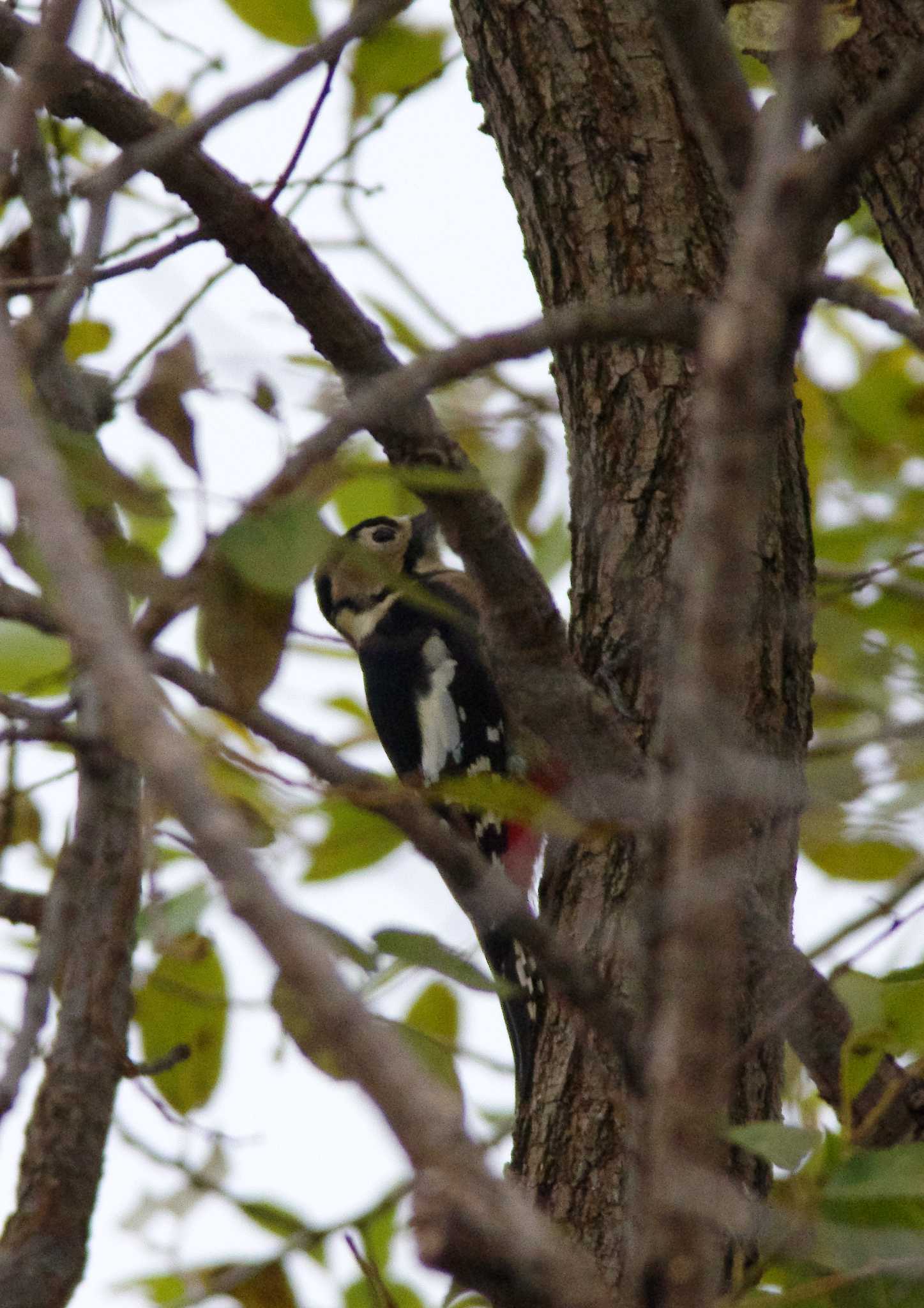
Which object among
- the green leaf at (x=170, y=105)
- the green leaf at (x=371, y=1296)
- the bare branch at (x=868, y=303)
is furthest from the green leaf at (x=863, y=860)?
the green leaf at (x=170, y=105)

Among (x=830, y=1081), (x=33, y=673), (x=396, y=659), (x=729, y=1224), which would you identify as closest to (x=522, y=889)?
(x=396, y=659)

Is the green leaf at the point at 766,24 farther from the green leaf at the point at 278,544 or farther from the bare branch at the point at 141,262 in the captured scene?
the green leaf at the point at 278,544

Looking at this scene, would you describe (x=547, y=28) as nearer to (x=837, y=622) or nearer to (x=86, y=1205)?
(x=837, y=622)

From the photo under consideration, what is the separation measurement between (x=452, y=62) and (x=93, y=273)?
135cm

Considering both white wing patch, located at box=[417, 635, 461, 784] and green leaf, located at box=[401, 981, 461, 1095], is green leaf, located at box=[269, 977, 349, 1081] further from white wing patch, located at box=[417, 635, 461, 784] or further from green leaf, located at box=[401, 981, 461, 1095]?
white wing patch, located at box=[417, 635, 461, 784]

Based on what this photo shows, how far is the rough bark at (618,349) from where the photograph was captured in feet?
7.39

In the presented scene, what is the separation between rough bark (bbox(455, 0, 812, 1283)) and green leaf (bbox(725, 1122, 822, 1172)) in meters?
1.02

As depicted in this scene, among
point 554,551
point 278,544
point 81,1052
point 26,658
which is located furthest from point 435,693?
point 278,544

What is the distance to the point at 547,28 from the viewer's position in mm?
2420

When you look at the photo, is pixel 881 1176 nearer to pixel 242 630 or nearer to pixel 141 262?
pixel 242 630

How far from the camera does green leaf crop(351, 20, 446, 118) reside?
110 inches

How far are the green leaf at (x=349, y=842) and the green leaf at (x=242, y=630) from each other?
1.01 ft

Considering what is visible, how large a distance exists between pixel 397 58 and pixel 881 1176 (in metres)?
2.23

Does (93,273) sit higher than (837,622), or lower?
lower
